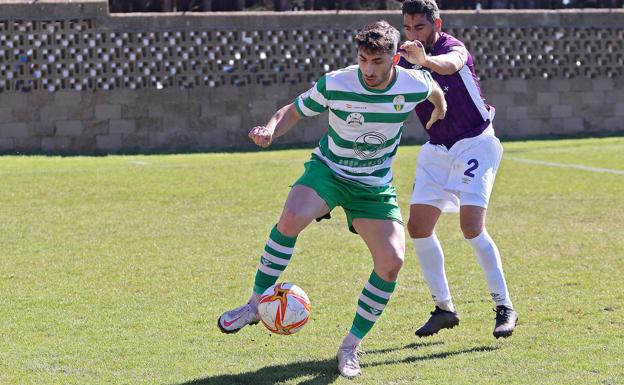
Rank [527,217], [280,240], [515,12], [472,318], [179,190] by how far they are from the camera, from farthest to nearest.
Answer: [515,12] → [179,190] → [527,217] → [472,318] → [280,240]

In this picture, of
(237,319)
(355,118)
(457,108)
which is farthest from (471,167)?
(237,319)

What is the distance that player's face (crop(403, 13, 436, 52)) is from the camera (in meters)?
7.12

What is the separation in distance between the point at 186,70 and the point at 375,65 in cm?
1425

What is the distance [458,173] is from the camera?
715cm

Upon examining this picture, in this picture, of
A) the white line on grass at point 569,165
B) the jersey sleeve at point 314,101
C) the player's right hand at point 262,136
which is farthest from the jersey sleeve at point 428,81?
the white line on grass at point 569,165

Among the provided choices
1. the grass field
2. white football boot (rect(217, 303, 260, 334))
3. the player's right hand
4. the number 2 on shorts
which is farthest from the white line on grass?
the player's right hand

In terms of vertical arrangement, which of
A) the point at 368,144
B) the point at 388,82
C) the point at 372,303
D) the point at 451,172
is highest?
the point at 388,82

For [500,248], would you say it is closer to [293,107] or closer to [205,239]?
[205,239]

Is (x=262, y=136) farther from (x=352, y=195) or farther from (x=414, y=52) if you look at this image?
(x=414, y=52)

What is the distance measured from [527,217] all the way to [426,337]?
5455 mm

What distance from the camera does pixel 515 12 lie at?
22125 mm

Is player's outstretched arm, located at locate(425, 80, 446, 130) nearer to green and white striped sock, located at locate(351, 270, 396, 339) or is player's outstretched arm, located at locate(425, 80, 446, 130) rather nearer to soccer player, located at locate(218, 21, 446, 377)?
soccer player, located at locate(218, 21, 446, 377)

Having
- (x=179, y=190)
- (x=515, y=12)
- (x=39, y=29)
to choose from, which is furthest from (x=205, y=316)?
(x=515, y=12)

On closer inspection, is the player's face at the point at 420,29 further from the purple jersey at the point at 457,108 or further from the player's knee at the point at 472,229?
the player's knee at the point at 472,229
